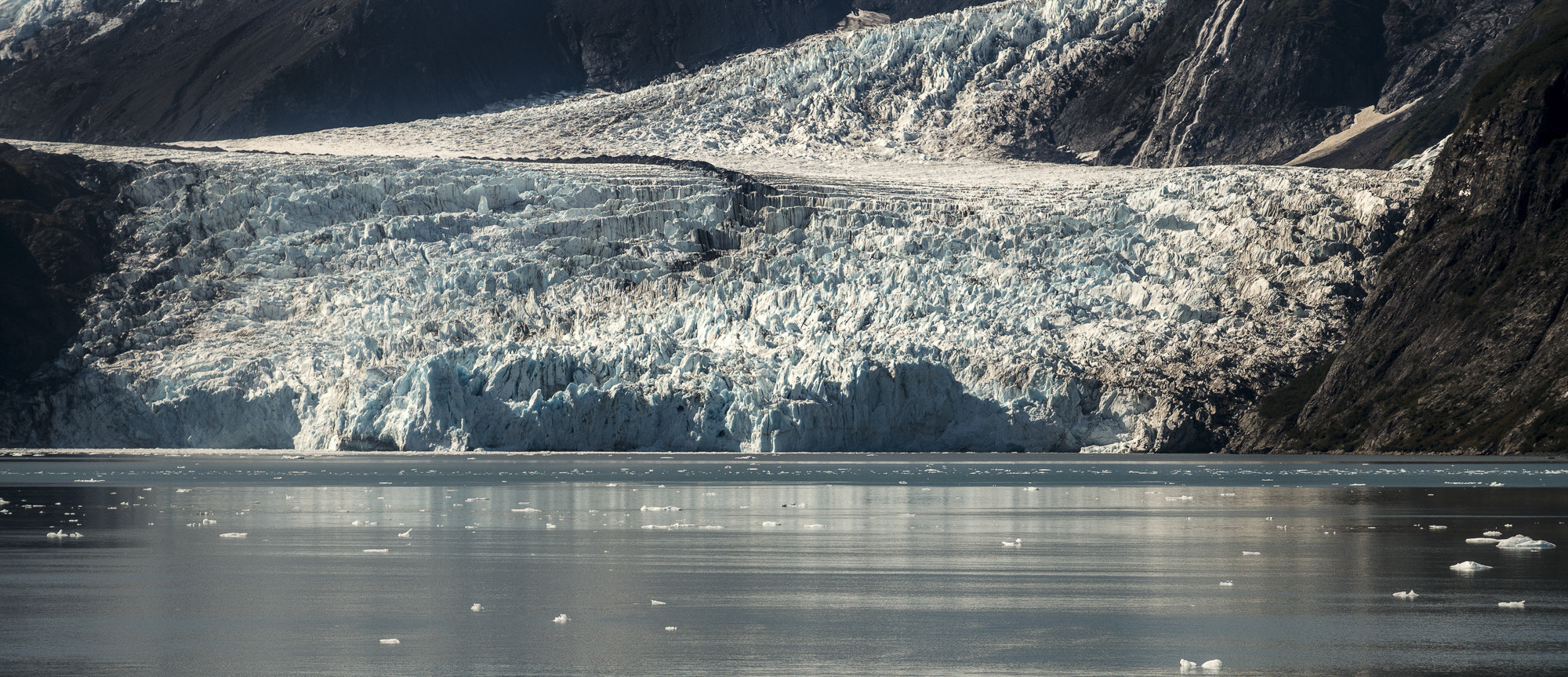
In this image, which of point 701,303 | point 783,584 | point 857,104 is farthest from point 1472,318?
point 783,584

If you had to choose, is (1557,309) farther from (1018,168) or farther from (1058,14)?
(1058,14)

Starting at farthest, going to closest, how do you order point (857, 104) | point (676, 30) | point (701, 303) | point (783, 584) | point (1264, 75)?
point (676, 30) < point (1264, 75) < point (857, 104) < point (701, 303) < point (783, 584)

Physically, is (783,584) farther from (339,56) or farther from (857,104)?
(339,56)

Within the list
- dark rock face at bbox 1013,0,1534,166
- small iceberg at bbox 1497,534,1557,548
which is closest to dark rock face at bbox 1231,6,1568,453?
dark rock face at bbox 1013,0,1534,166

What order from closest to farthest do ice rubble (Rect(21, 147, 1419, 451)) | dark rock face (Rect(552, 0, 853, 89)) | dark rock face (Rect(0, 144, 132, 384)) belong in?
1. ice rubble (Rect(21, 147, 1419, 451))
2. dark rock face (Rect(0, 144, 132, 384))
3. dark rock face (Rect(552, 0, 853, 89))

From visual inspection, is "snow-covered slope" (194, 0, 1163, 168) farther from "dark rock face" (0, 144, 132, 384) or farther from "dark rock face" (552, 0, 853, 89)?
"dark rock face" (552, 0, 853, 89)

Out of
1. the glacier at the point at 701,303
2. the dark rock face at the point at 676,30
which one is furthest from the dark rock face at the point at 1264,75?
the dark rock face at the point at 676,30
